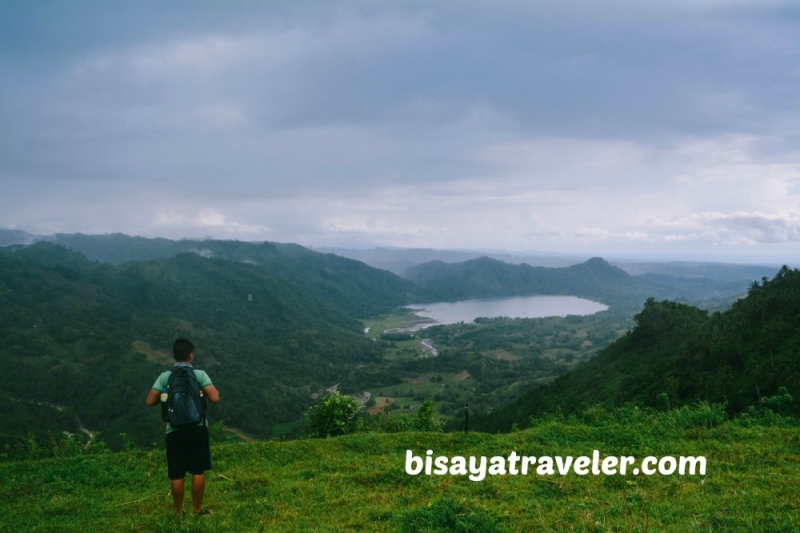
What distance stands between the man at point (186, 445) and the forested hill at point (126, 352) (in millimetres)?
58857

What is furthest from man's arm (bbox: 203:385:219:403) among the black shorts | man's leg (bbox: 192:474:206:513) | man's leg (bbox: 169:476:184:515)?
man's leg (bbox: 169:476:184:515)

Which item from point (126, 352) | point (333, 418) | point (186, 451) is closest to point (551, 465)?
point (186, 451)

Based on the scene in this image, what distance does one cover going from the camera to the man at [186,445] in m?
6.61

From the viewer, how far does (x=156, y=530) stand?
6234mm

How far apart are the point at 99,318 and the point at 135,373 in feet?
156

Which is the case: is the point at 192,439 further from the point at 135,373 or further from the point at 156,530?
the point at 135,373

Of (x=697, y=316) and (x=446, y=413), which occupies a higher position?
(x=697, y=316)

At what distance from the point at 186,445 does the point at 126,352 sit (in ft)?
405

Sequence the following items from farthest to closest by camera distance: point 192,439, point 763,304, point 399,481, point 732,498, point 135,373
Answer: point 135,373 < point 763,304 < point 399,481 < point 192,439 < point 732,498

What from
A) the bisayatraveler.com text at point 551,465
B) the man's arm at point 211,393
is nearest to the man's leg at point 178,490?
the man's arm at point 211,393

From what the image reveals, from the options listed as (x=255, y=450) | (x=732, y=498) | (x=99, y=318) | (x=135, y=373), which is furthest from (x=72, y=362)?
(x=732, y=498)

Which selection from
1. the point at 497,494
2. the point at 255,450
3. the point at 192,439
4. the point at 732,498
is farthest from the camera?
the point at 255,450

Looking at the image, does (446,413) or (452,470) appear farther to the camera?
(446,413)

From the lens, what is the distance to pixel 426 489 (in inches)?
301
